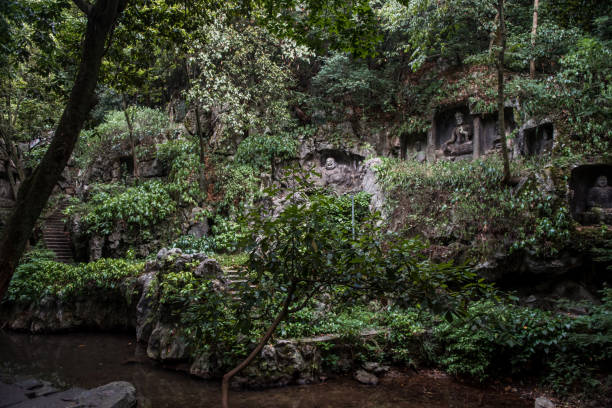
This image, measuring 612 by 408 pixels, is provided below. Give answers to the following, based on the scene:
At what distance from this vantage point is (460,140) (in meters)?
13.9

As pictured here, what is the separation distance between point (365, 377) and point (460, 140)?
35.8 feet

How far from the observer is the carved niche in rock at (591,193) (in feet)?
29.4

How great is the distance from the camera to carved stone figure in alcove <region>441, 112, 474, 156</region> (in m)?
13.8

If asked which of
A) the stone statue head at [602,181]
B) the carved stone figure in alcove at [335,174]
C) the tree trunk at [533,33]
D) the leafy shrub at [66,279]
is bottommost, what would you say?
the leafy shrub at [66,279]

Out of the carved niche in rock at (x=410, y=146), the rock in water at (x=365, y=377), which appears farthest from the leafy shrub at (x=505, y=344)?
the carved niche in rock at (x=410, y=146)

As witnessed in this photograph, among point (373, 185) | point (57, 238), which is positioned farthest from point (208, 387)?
point (57, 238)

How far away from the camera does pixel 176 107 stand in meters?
18.9

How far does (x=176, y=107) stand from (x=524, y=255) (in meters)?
17.8

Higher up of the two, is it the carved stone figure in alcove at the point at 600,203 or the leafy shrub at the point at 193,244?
the carved stone figure in alcove at the point at 600,203

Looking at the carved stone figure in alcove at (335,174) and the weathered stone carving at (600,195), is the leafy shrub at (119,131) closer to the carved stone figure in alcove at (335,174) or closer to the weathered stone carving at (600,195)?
the carved stone figure in alcove at (335,174)

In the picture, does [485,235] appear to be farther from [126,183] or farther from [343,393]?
[126,183]

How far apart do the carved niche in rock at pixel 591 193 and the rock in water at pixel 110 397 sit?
1089cm

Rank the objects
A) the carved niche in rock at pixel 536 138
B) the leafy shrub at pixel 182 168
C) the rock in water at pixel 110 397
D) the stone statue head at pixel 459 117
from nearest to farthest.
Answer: the rock in water at pixel 110 397
the carved niche in rock at pixel 536 138
the stone statue head at pixel 459 117
the leafy shrub at pixel 182 168

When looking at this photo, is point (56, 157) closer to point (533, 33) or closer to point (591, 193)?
point (591, 193)
